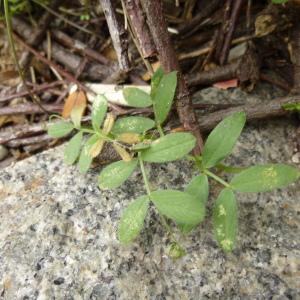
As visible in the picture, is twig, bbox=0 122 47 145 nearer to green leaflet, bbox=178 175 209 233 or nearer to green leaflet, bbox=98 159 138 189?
green leaflet, bbox=98 159 138 189

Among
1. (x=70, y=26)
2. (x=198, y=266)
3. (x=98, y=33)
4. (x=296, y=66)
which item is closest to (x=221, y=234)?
(x=198, y=266)

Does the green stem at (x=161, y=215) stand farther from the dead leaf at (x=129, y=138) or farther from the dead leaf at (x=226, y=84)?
the dead leaf at (x=226, y=84)

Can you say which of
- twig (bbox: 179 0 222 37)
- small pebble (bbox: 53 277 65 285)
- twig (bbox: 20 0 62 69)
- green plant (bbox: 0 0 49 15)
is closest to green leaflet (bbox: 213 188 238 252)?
small pebble (bbox: 53 277 65 285)

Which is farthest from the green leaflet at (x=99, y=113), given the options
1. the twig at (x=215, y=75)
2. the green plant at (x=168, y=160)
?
the twig at (x=215, y=75)

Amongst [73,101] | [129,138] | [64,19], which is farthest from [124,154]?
[64,19]

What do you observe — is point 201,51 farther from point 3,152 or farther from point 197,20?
point 3,152

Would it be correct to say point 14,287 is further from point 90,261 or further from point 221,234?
point 221,234
